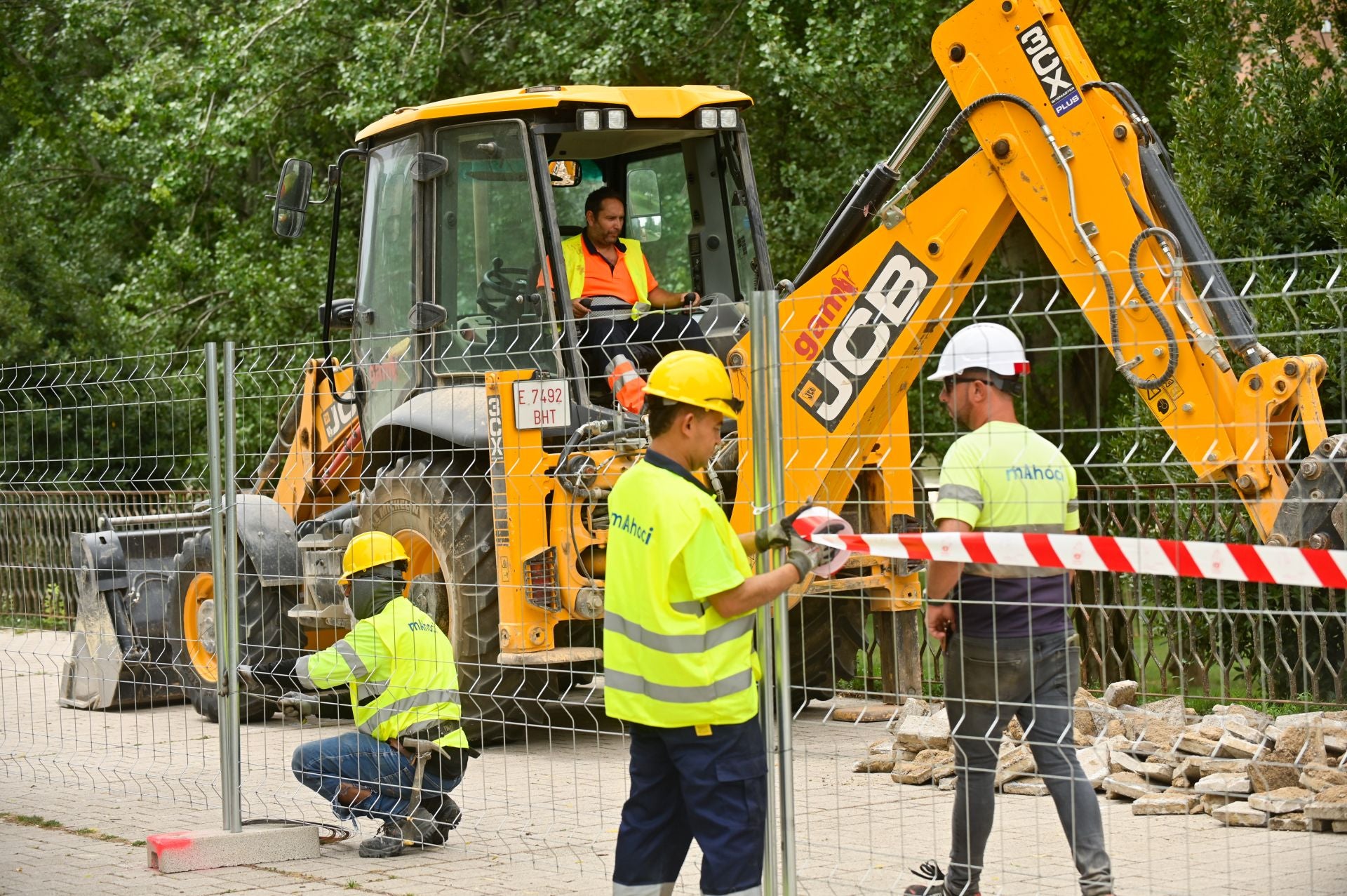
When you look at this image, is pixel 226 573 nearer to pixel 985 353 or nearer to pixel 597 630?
pixel 597 630

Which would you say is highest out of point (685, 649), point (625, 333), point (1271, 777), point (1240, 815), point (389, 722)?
point (625, 333)

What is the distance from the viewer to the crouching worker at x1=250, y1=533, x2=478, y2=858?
676cm

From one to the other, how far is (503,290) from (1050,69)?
126 inches

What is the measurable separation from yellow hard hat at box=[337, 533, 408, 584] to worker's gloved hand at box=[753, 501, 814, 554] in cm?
252

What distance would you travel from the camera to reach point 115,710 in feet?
38.4

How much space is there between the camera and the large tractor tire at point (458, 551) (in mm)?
8617

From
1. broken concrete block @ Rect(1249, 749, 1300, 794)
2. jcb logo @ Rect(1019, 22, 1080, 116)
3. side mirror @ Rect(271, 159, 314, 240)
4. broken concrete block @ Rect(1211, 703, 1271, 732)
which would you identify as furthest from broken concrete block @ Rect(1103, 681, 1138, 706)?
side mirror @ Rect(271, 159, 314, 240)

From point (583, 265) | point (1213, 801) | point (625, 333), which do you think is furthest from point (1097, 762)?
point (583, 265)

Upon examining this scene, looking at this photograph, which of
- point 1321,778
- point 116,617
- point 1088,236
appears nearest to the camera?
point 1321,778

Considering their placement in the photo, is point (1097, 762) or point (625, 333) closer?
point (1097, 762)

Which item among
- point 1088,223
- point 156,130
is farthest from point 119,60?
point 1088,223

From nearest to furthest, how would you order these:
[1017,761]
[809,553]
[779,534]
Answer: [809,553] < [779,534] < [1017,761]

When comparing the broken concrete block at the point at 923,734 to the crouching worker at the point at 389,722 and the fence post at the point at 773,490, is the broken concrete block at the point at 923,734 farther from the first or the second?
the fence post at the point at 773,490

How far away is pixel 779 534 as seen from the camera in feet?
15.9
